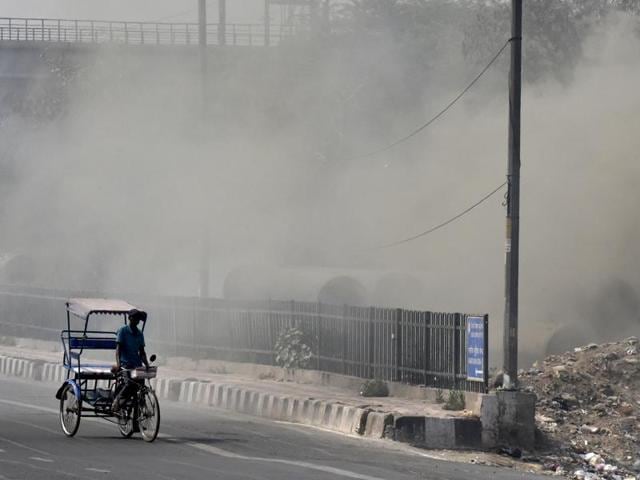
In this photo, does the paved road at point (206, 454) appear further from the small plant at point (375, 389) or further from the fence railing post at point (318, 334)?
the fence railing post at point (318, 334)

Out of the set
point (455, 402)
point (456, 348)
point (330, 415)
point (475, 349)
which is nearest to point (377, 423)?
point (330, 415)

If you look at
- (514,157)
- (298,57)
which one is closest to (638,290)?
(514,157)

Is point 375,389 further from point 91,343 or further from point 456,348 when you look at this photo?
point 91,343

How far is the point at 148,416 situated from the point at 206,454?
3.69 feet

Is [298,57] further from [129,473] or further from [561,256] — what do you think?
[129,473]

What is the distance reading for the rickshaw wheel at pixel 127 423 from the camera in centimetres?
1627

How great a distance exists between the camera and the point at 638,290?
31562 mm

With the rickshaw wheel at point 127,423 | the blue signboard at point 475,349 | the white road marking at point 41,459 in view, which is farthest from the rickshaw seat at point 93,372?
the blue signboard at point 475,349

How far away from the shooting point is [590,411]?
2039cm

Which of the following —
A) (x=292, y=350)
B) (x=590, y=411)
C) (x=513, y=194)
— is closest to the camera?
(x=513, y=194)

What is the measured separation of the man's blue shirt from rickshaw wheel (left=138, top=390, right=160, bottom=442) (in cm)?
53

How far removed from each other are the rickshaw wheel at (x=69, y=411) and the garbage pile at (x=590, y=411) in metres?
5.59

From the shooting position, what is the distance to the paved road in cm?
1345

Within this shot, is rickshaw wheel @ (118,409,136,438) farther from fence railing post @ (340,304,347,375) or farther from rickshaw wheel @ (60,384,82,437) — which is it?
fence railing post @ (340,304,347,375)
